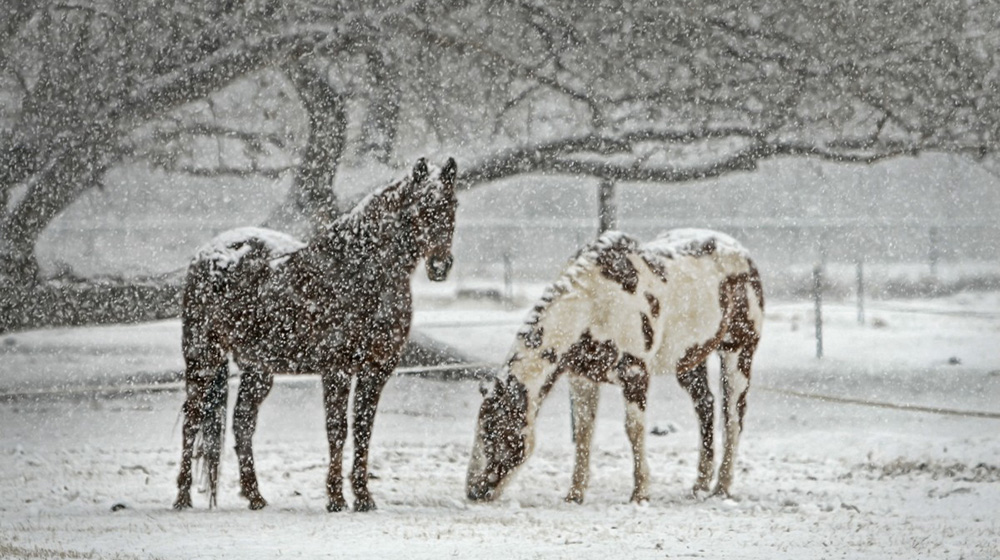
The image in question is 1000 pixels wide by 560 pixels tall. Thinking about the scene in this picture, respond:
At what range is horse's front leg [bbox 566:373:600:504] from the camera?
6.11m

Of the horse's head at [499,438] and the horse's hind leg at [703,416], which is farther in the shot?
the horse's hind leg at [703,416]

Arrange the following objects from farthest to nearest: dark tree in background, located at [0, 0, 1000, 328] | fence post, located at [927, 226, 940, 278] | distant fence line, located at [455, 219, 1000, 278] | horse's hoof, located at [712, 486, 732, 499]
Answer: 1. fence post, located at [927, 226, 940, 278]
2. distant fence line, located at [455, 219, 1000, 278]
3. dark tree in background, located at [0, 0, 1000, 328]
4. horse's hoof, located at [712, 486, 732, 499]

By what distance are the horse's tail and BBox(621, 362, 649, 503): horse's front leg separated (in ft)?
6.38

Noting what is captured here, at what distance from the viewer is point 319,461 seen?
305 inches

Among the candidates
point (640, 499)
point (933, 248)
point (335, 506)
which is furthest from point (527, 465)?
point (933, 248)

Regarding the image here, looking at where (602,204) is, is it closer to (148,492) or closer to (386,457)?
(386,457)

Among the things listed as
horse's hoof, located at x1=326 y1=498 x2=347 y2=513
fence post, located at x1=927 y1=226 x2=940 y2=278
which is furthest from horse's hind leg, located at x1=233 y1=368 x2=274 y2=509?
fence post, located at x1=927 y1=226 x2=940 y2=278

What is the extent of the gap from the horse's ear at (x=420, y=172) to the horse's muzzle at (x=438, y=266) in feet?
1.14

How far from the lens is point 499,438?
5.62 metres

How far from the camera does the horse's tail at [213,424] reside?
19.9 ft

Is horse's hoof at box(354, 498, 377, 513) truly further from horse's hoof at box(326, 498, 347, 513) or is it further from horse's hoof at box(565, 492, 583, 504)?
horse's hoof at box(565, 492, 583, 504)

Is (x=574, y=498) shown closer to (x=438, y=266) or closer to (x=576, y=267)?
(x=576, y=267)

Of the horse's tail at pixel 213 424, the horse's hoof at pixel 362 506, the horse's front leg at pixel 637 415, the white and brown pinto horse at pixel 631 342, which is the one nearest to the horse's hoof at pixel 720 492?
the white and brown pinto horse at pixel 631 342

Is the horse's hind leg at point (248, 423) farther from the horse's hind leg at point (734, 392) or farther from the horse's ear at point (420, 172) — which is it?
the horse's hind leg at point (734, 392)
